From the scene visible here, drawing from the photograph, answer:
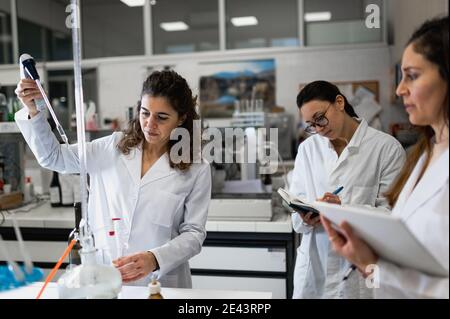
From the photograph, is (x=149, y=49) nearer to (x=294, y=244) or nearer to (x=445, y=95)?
(x=294, y=244)

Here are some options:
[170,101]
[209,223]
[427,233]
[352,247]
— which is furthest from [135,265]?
[209,223]

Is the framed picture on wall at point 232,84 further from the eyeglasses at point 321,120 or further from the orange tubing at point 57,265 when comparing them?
the orange tubing at point 57,265

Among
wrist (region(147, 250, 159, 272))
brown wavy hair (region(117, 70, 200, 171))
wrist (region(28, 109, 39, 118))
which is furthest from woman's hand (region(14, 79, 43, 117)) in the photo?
wrist (region(147, 250, 159, 272))

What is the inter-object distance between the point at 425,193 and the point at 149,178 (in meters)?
0.86

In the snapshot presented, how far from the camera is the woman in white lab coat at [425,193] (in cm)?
78

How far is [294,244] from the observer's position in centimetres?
216

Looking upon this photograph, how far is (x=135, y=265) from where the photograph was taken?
1.20 m

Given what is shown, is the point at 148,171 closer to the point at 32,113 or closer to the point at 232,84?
the point at 32,113

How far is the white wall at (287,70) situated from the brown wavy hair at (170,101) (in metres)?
2.34

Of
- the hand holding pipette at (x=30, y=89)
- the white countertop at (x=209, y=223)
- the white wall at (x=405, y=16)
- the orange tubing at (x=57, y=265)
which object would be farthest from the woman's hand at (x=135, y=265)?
the white wall at (x=405, y=16)

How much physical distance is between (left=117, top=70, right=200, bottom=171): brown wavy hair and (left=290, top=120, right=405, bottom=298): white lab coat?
1.57 feet

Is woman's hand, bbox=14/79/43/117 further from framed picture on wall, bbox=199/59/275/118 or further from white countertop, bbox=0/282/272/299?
framed picture on wall, bbox=199/59/275/118

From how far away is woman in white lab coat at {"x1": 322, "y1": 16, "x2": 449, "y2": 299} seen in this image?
0.78m
